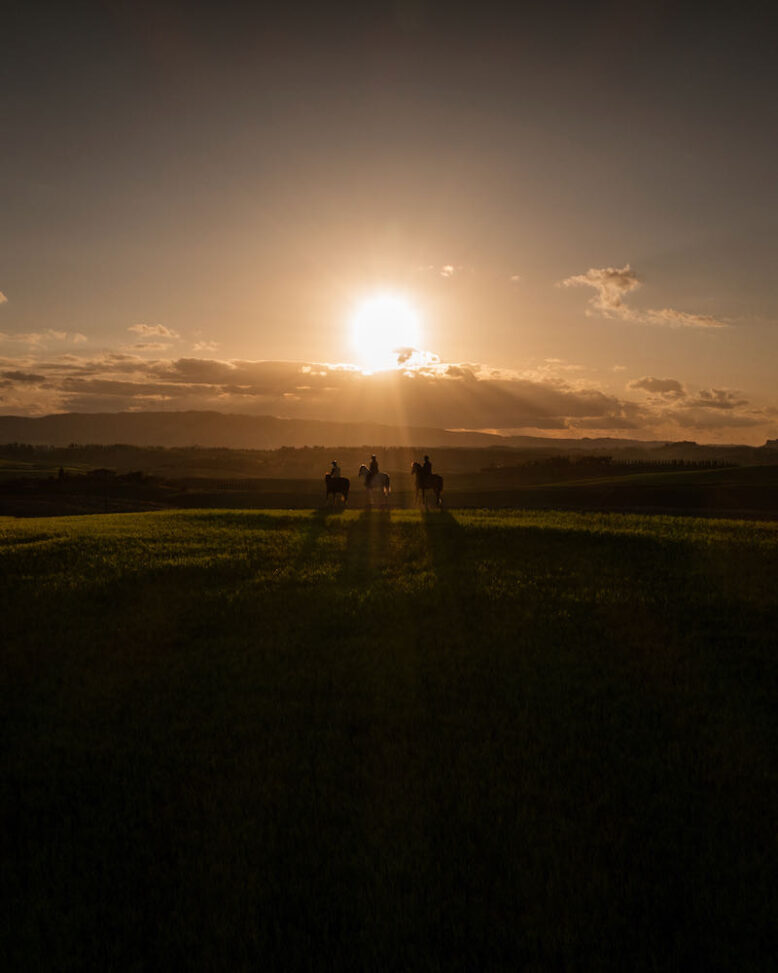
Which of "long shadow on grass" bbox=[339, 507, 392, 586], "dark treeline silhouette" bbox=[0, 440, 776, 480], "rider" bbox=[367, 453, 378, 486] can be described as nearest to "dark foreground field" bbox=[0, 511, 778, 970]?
"long shadow on grass" bbox=[339, 507, 392, 586]

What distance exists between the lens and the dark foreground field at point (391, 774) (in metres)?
5.69

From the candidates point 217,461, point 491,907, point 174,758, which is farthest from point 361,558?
point 217,461

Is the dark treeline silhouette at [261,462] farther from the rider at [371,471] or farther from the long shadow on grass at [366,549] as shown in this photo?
the long shadow on grass at [366,549]

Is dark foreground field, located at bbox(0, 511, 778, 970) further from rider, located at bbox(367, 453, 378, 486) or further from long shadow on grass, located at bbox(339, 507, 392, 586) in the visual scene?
rider, located at bbox(367, 453, 378, 486)

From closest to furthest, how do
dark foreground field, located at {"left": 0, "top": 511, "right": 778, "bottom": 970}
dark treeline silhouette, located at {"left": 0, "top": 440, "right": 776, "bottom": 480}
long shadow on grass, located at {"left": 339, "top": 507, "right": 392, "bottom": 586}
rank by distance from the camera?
dark foreground field, located at {"left": 0, "top": 511, "right": 778, "bottom": 970} → long shadow on grass, located at {"left": 339, "top": 507, "right": 392, "bottom": 586} → dark treeline silhouette, located at {"left": 0, "top": 440, "right": 776, "bottom": 480}

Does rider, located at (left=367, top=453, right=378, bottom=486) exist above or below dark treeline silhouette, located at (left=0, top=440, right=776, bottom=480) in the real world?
below

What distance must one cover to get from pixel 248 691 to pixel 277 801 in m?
3.14

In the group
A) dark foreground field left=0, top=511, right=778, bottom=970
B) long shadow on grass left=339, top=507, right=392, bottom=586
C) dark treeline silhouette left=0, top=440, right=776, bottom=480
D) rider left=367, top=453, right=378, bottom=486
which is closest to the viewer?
dark foreground field left=0, top=511, right=778, bottom=970

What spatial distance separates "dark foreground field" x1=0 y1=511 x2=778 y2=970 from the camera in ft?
18.7

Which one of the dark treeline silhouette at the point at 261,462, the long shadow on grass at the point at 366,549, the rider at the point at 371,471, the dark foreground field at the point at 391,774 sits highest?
the dark treeline silhouette at the point at 261,462

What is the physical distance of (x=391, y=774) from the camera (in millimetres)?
7957

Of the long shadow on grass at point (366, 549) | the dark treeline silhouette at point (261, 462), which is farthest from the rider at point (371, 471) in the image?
the dark treeline silhouette at point (261, 462)

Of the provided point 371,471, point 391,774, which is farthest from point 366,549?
point 371,471

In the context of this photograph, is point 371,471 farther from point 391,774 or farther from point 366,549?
point 391,774
